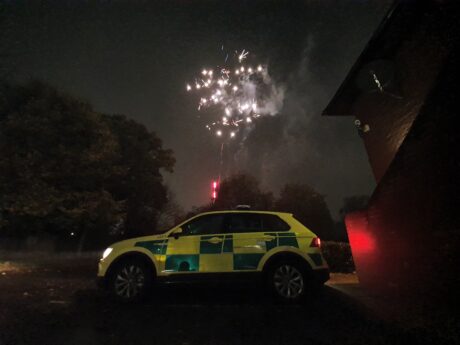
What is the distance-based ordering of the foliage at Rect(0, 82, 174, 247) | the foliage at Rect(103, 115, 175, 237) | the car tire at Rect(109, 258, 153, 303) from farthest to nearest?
the foliage at Rect(103, 115, 175, 237) → the foliage at Rect(0, 82, 174, 247) → the car tire at Rect(109, 258, 153, 303)

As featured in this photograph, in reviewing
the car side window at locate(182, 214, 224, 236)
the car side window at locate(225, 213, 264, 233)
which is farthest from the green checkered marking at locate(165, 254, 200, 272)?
the car side window at locate(225, 213, 264, 233)

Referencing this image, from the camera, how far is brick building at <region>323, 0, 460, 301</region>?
14.1ft

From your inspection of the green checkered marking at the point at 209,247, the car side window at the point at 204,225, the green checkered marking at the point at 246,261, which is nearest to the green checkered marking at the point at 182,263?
the green checkered marking at the point at 209,247

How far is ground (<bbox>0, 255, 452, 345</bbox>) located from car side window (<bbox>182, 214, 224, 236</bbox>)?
3.32ft

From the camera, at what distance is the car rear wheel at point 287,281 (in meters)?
4.73

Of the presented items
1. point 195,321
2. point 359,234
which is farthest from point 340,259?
point 195,321

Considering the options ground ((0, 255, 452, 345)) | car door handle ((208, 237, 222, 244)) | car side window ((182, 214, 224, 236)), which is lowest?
ground ((0, 255, 452, 345))

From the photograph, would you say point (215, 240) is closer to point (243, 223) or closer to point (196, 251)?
point (196, 251)

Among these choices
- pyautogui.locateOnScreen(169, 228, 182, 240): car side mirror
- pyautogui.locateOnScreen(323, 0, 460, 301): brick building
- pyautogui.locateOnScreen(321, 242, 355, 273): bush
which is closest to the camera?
pyautogui.locateOnScreen(323, 0, 460, 301): brick building

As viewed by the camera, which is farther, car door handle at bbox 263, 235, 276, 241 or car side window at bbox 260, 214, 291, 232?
car side window at bbox 260, 214, 291, 232

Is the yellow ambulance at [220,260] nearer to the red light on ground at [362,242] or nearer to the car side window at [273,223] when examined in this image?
the car side window at [273,223]

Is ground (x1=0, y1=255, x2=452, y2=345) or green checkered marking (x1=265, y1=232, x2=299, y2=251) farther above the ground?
green checkered marking (x1=265, y1=232, x2=299, y2=251)

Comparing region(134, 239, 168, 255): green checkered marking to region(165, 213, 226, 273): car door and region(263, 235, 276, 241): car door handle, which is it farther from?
region(263, 235, 276, 241): car door handle

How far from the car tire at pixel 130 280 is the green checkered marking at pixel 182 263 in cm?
39
